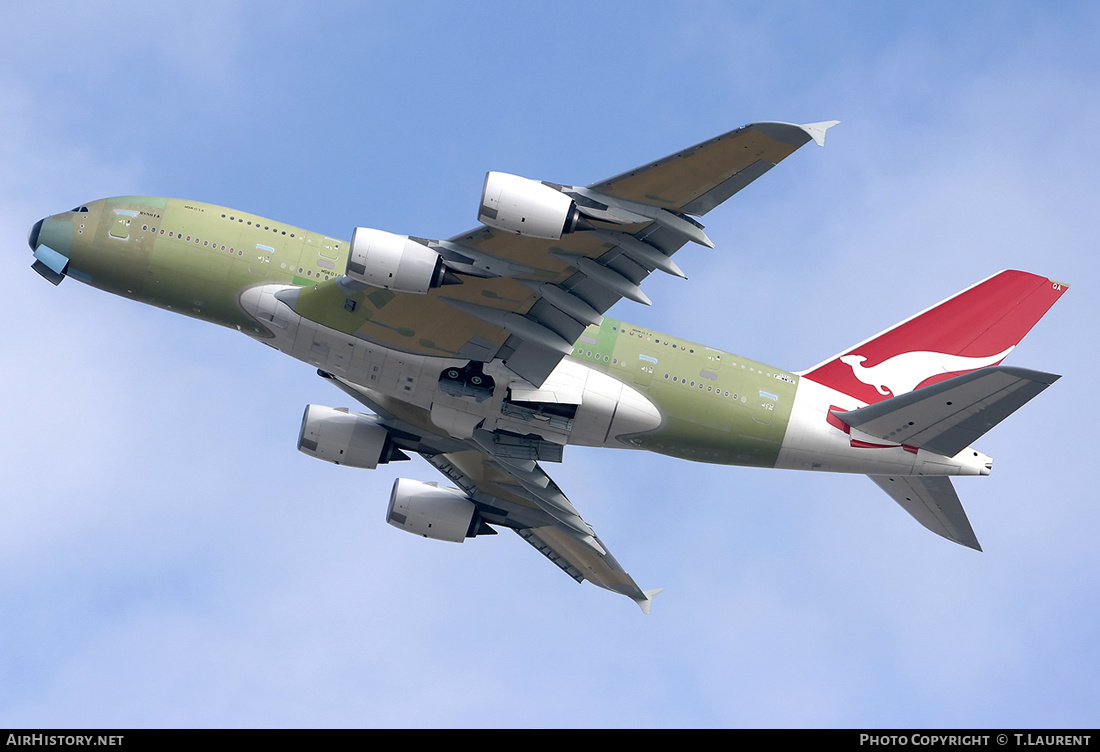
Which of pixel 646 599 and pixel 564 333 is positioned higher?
pixel 564 333

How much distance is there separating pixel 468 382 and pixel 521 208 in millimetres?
7562

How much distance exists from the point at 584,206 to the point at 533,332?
4922 millimetres

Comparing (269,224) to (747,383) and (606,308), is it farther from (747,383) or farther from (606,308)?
(747,383)

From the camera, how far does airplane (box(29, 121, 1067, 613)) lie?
30516mm

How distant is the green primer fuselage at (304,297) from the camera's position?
3388 cm

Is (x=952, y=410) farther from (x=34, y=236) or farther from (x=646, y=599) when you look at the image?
(x=34, y=236)

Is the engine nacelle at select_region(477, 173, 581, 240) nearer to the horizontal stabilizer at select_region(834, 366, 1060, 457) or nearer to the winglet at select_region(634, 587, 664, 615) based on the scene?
the horizontal stabilizer at select_region(834, 366, 1060, 457)

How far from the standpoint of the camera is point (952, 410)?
34.3 meters

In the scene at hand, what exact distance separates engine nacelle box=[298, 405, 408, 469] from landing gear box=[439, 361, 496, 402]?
20.3ft

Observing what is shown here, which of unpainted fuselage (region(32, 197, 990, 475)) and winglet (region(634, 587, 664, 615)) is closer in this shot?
unpainted fuselage (region(32, 197, 990, 475))

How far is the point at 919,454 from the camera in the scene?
3609 centimetres

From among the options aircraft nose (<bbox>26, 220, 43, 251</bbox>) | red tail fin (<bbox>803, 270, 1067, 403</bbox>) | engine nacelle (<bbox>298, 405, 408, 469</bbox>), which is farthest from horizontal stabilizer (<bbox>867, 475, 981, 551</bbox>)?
aircraft nose (<bbox>26, 220, 43, 251</bbox>)

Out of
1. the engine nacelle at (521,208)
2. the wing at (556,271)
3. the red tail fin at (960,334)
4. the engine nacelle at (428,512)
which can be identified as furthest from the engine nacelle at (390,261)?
the red tail fin at (960,334)

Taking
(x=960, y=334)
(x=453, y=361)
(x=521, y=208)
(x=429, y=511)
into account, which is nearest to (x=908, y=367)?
(x=960, y=334)
